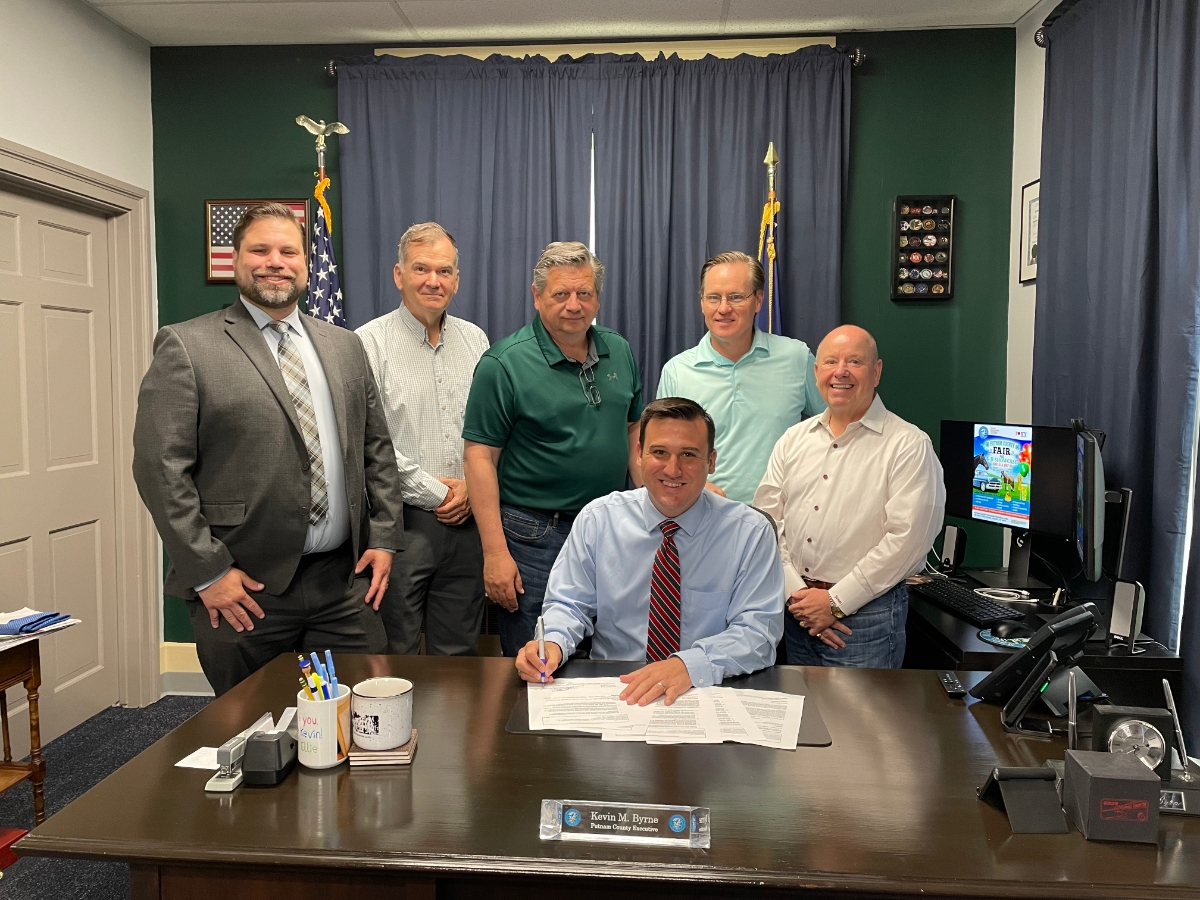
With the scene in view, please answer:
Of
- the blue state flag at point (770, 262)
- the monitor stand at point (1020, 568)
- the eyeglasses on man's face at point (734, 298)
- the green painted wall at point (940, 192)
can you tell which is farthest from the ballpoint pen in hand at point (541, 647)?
the green painted wall at point (940, 192)

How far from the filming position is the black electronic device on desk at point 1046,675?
4.92 ft

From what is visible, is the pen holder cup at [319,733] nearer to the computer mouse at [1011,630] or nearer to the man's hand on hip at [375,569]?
the man's hand on hip at [375,569]

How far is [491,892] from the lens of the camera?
47.4 inches

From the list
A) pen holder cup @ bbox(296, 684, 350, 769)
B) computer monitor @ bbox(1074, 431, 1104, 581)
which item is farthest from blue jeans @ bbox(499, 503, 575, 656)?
computer monitor @ bbox(1074, 431, 1104, 581)

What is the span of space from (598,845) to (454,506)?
172 cm

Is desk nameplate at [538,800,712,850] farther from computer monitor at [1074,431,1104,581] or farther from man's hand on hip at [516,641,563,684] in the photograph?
computer monitor at [1074,431,1104,581]

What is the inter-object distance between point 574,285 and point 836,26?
207 centimetres

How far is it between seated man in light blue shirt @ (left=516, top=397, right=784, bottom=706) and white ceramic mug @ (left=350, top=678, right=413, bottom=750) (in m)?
0.54

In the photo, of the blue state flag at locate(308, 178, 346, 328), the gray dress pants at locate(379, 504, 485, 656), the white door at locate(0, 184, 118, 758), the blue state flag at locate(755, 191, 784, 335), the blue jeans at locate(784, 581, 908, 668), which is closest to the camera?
the blue jeans at locate(784, 581, 908, 668)

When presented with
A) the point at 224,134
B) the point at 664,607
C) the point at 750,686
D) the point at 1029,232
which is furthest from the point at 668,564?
the point at 224,134

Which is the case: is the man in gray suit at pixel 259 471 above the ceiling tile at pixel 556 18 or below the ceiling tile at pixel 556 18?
below

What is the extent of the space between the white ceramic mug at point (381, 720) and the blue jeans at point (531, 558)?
47.0 inches

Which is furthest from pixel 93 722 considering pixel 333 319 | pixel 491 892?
pixel 491 892

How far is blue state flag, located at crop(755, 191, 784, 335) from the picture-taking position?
370cm
